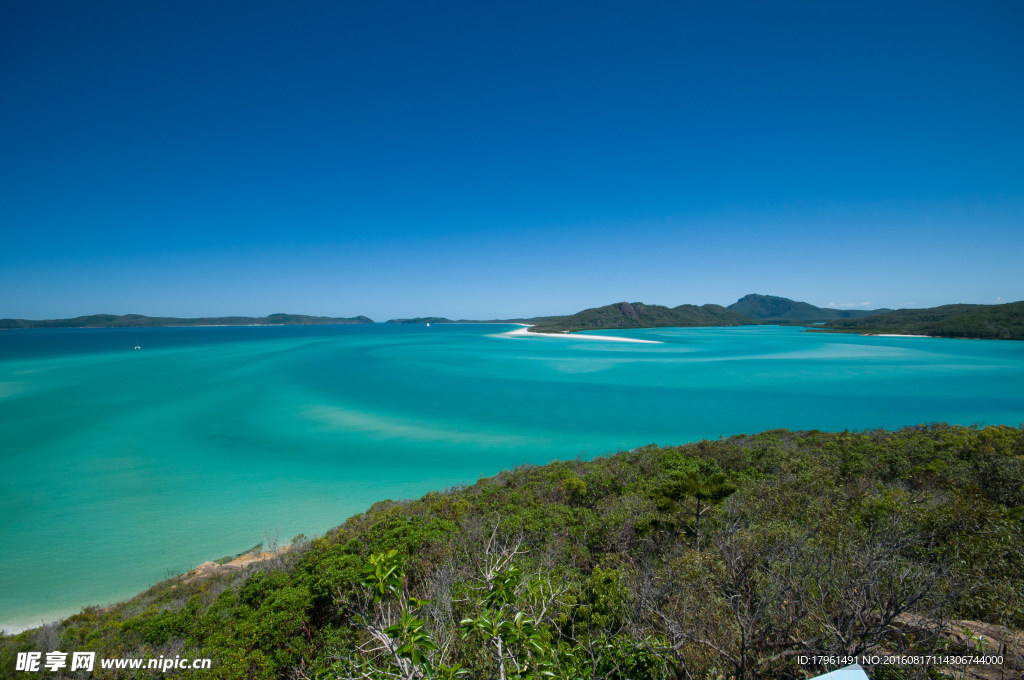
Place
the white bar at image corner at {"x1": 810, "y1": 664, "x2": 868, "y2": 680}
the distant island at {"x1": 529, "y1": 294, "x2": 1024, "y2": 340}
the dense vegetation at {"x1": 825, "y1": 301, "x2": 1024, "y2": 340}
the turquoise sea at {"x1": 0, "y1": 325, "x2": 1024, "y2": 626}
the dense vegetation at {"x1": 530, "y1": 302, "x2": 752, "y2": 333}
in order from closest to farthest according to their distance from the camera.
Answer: the white bar at image corner at {"x1": 810, "y1": 664, "x2": 868, "y2": 680}, the turquoise sea at {"x1": 0, "y1": 325, "x2": 1024, "y2": 626}, the dense vegetation at {"x1": 825, "y1": 301, "x2": 1024, "y2": 340}, the distant island at {"x1": 529, "y1": 294, "x2": 1024, "y2": 340}, the dense vegetation at {"x1": 530, "y1": 302, "x2": 752, "y2": 333}

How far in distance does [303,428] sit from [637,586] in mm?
21141

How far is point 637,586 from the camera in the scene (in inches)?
182

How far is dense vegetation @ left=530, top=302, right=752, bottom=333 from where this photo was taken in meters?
146

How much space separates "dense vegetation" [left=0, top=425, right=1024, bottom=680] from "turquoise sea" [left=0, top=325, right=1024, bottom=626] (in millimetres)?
3603

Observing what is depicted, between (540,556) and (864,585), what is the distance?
13.9 ft

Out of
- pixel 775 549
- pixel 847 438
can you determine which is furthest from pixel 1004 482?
pixel 775 549

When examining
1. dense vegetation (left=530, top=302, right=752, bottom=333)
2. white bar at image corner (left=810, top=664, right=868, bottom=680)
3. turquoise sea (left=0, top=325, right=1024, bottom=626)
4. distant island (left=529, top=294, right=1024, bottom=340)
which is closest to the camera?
white bar at image corner (left=810, top=664, right=868, bottom=680)

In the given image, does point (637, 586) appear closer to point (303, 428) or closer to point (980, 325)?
point (303, 428)

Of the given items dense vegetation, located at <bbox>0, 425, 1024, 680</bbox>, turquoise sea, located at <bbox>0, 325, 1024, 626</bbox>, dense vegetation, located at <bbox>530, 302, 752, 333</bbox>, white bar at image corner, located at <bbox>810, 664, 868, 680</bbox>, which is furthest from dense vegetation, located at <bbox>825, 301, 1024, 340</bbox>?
white bar at image corner, located at <bbox>810, 664, 868, 680</bbox>

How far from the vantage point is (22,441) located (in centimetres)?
1869

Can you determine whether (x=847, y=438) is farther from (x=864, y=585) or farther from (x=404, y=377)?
(x=404, y=377)

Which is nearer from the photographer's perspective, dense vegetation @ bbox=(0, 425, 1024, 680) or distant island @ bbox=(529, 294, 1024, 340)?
dense vegetation @ bbox=(0, 425, 1024, 680)

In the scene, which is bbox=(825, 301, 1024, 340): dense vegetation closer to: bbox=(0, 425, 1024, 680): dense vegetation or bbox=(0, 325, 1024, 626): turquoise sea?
bbox=(0, 325, 1024, 626): turquoise sea

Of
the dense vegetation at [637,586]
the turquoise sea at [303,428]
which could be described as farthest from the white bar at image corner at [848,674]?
the turquoise sea at [303,428]
